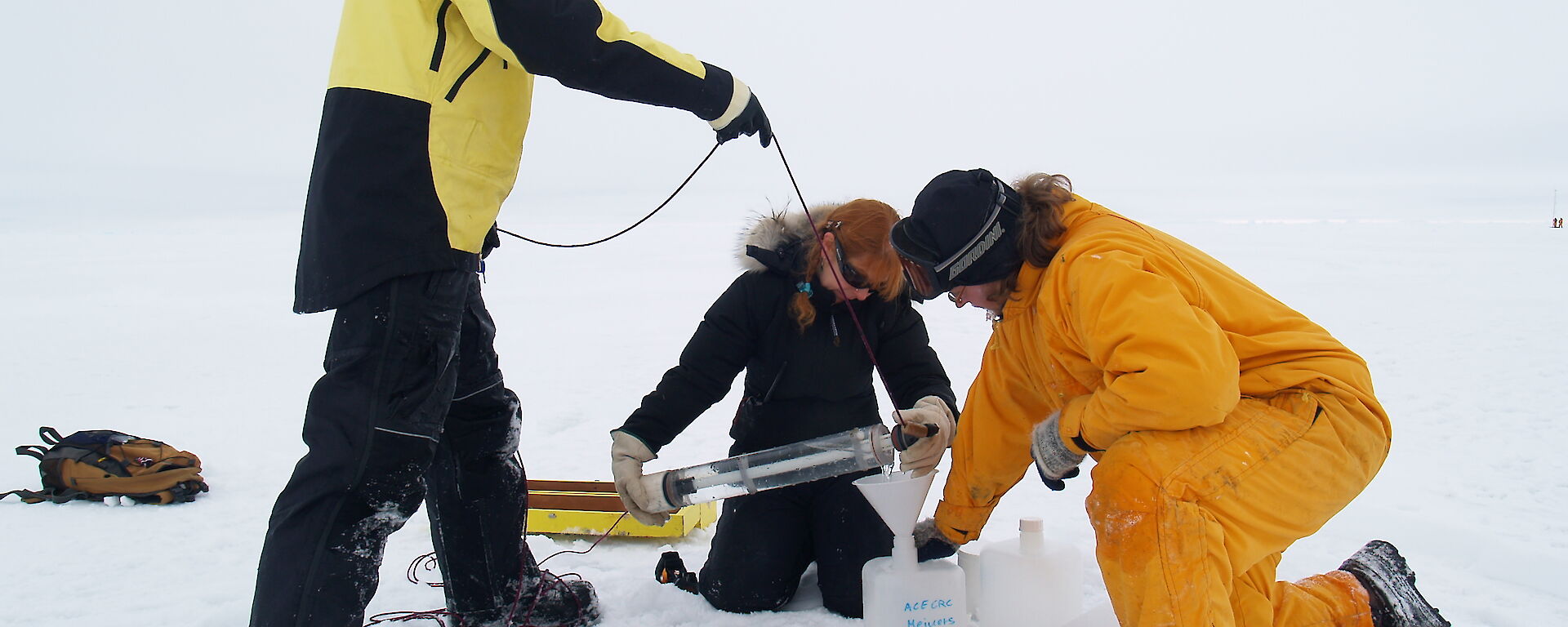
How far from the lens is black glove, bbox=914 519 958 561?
2406mm

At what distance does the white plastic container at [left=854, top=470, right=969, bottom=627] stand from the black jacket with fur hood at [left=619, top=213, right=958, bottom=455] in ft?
1.79

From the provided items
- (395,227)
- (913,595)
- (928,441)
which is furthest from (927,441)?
(395,227)

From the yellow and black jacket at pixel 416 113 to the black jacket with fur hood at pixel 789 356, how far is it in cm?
90

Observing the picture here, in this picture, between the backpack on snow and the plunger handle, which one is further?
the backpack on snow

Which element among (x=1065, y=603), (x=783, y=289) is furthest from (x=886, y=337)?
(x=1065, y=603)

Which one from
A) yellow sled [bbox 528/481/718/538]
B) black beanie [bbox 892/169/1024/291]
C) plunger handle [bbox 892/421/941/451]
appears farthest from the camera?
yellow sled [bbox 528/481/718/538]

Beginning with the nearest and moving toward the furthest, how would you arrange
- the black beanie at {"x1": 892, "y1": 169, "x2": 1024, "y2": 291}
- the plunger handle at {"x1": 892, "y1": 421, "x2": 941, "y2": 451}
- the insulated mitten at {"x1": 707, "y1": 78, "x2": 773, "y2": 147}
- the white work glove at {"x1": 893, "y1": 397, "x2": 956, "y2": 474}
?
the black beanie at {"x1": 892, "y1": 169, "x2": 1024, "y2": 291} → the insulated mitten at {"x1": 707, "y1": 78, "x2": 773, "y2": 147} → the plunger handle at {"x1": 892, "y1": 421, "x2": 941, "y2": 451} → the white work glove at {"x1": 893, "y1": 397, "x2": 956, "y2": 474}

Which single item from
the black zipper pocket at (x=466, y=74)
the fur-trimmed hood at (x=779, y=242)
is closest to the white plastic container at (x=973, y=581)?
the fur-trimmed hood at (x=779, y=242)

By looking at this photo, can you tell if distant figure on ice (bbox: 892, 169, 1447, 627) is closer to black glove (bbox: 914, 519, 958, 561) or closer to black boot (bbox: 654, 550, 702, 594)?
black glove (bbox: 914, 519, 958, 561)

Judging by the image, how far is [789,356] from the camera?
8.79ft

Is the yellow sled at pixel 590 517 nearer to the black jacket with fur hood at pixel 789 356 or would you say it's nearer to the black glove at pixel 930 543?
the black jacket with fur hood at pixel 789 356

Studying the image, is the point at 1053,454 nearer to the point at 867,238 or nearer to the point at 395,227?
the point at 867,238

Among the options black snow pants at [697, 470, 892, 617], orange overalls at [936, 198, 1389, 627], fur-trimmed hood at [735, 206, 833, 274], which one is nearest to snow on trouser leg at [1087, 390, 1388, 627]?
orange overalls at [936, 198, 1389, 627]

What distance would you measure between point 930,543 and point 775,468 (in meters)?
0.47
